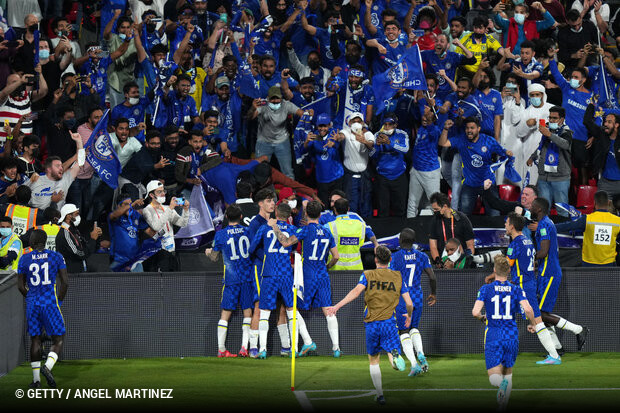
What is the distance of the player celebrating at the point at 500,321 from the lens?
35.6 ft

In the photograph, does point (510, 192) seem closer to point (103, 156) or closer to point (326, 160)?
point (326, 160)

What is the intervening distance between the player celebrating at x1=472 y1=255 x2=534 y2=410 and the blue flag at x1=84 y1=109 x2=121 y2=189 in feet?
24.9

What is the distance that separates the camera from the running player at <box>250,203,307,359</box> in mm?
14000

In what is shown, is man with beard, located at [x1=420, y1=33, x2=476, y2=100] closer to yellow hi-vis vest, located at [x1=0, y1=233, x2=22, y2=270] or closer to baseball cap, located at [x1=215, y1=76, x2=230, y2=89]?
baseball cap, located at [x1=215, y1=76, x2=230, y2=89]

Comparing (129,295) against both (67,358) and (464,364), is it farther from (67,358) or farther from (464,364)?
(464,364)

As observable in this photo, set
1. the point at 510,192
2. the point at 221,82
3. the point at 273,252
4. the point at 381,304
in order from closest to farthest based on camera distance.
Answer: the point at 381,304 → the point at 273,252 → the point at 510,192 → the point at 221,82

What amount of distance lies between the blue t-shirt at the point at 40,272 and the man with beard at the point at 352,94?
7.01m

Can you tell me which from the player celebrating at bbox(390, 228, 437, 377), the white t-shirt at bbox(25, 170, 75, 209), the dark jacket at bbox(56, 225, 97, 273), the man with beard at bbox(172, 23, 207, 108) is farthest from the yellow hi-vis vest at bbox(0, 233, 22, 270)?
the player celebrating at bbox(390, 228, 437, 377)

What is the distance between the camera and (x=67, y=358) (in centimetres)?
1448

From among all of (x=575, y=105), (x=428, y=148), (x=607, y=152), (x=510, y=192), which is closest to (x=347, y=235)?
(x=428, y=148)

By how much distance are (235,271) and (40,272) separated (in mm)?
2962

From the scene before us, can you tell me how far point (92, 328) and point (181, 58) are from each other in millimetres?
6168

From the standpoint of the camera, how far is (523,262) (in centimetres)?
1385

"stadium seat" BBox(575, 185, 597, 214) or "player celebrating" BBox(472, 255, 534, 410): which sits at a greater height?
"stadium seat" BBox(575, 185, 597, 214)
